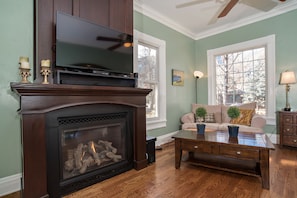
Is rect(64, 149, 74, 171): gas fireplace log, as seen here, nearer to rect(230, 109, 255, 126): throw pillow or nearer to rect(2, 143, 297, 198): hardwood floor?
rect(2, 143, 297, 198): hardwood floor

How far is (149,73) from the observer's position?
3.58m

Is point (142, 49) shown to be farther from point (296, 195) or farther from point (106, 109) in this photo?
point (296, 195)

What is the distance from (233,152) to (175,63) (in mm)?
2645

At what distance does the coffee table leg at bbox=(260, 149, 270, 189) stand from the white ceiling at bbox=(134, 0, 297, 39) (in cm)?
271

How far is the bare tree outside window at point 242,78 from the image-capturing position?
12.7 ft

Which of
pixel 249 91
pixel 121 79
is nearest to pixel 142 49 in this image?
pixel 121 79

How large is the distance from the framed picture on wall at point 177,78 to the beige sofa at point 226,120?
707 mm

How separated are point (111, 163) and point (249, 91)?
3.62 meters

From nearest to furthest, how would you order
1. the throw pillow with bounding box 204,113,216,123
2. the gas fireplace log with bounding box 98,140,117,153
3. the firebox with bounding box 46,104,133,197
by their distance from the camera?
the firebox with bounding box 46,104,133,197 < the gas fireplace log with bounding box 98,140,117,153 < the throw pillow with bounding box 204,113,216,123

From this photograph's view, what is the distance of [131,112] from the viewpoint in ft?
7.93

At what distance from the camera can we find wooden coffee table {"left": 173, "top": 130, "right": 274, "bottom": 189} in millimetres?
1840

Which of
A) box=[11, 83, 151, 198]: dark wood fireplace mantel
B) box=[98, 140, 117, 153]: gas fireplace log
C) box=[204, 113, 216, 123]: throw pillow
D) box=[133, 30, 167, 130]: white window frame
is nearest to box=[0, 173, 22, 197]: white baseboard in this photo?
box=[11, 83, 151, 198]: dark wood fireplace mantel

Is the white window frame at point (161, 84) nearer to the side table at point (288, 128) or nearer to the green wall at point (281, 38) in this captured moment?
the green wall at point (281, 38)

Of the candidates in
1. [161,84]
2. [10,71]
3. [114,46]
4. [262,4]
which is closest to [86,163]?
[10,71]
